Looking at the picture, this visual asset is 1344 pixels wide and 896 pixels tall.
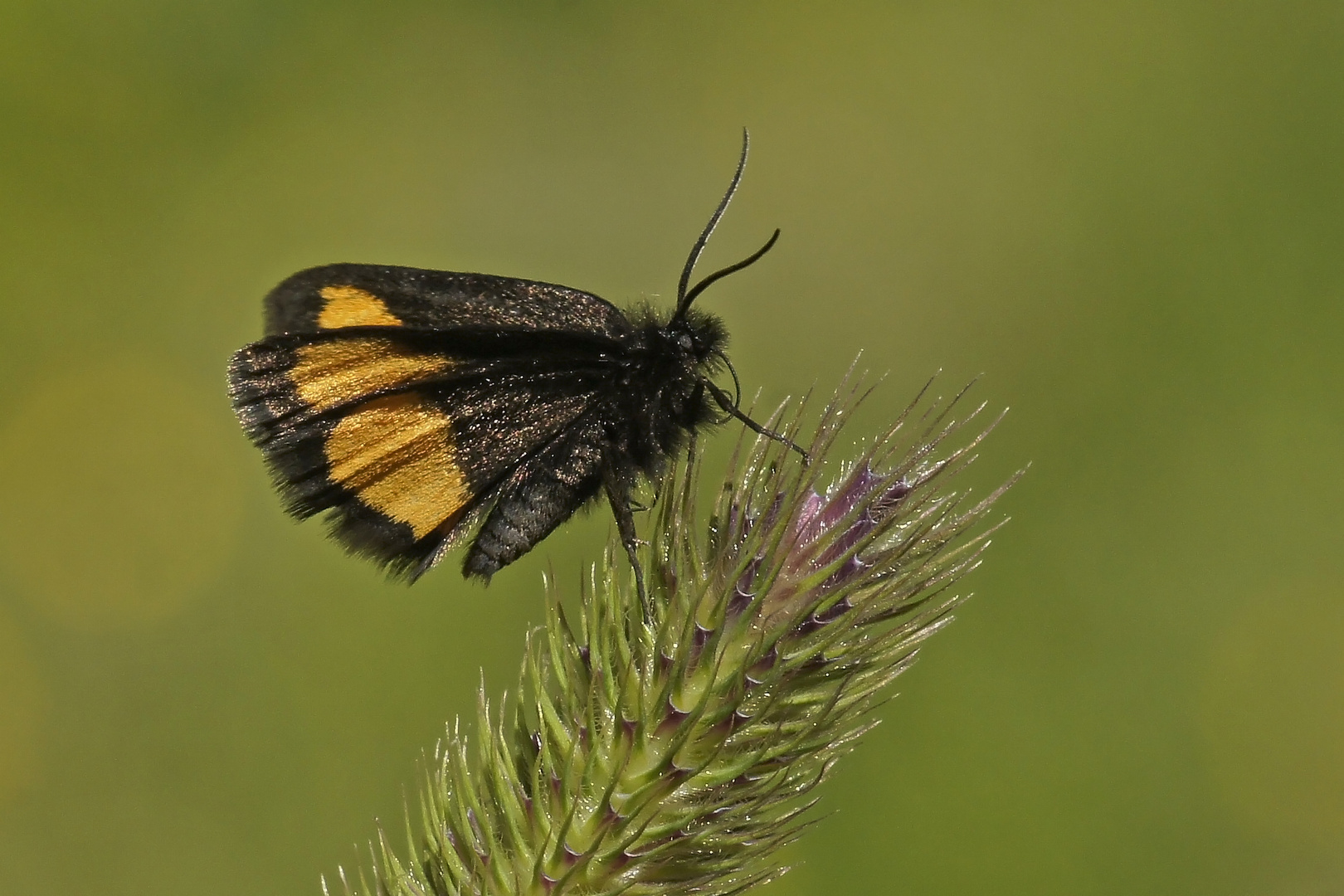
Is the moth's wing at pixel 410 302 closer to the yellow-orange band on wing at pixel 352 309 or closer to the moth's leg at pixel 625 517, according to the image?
the yellow-orange band on wing at pixel 352 309

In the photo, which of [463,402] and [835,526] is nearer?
[835,526]

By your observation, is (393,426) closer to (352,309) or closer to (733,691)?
(352,309)

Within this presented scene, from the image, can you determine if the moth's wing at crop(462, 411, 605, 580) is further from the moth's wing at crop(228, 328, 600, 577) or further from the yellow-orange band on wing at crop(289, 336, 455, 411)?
the yellow-orange band on wing at crop(289, 336, 455, 411)

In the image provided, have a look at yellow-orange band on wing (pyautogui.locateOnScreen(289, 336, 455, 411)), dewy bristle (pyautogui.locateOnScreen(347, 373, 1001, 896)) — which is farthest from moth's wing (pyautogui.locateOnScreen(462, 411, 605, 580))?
dewy bristle (pyautogui.locateOnScreen(347, 373, 1001, 896))

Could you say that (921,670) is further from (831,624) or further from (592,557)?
(831,624)

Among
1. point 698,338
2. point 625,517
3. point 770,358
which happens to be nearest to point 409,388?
point 625,517

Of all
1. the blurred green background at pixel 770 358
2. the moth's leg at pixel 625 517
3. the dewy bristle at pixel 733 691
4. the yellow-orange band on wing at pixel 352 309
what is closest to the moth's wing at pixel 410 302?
the yellow-orange band on wing at pixel 352 309
